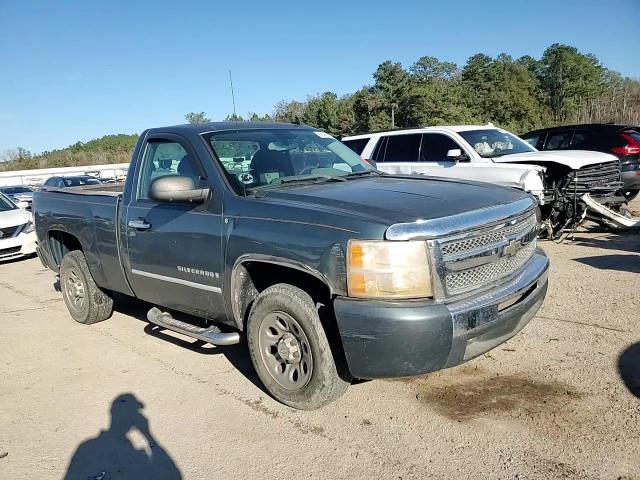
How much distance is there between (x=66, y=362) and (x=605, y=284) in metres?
5.68

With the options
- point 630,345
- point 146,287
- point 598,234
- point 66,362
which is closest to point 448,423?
point 630,345

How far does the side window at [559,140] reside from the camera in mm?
11539

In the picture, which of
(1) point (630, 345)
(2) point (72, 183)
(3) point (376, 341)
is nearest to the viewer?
(3) point (376, 341)

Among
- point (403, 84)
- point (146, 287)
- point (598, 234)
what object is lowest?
point (598, 234)

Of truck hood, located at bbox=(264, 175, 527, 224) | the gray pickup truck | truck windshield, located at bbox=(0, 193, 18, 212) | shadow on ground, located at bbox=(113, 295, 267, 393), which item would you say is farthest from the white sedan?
truck hood, located at bbox=(264, 175, 527, 224)

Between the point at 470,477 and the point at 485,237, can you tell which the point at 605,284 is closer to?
the point at 485,237

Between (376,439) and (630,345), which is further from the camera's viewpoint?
(630,345)

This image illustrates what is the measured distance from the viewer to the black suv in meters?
10.1

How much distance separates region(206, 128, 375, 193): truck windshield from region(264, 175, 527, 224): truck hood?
0.78 feet

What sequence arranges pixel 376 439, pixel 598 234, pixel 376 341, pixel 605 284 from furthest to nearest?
pixel 598 234
pixel 605 284
pixel 376 439
pixel 376 341

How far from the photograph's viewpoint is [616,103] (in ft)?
138

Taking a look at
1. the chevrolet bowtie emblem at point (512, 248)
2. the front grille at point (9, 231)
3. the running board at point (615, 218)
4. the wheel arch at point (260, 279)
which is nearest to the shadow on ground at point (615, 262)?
the running board at point (615, 218)

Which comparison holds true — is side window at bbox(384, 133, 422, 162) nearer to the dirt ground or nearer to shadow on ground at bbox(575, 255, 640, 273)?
shadow on ground at bbox(575, 255, 640, 273)

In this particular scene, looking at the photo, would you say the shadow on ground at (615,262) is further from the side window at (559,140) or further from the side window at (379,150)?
the side window at (559,140)
